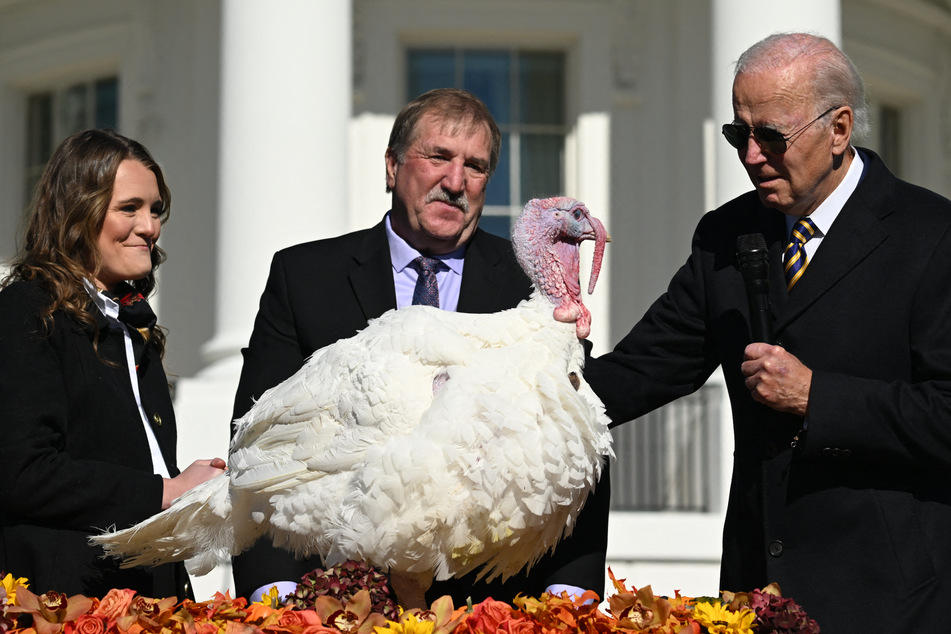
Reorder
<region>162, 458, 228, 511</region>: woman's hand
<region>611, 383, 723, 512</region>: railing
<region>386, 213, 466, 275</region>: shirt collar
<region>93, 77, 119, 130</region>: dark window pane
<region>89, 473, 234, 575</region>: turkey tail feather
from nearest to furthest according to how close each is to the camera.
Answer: <region>89, 473, 234, 575</region>: turkey tail feather
<region>162, 458, 228, 511</region>: woman's hand
<region>386, 213, 466, 275</region>: shirt collar
<region>611, 383, 723, 512</region>: railing
<region>93, 77, 119, 130</region>: dark window pane

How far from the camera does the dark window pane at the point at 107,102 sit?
494 inches

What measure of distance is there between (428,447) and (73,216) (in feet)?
4.86

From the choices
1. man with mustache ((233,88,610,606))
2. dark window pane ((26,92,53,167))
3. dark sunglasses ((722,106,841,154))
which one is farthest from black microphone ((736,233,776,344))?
dark window pane ((26,92,53,167))

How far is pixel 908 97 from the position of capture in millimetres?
12836

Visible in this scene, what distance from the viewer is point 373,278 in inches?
167

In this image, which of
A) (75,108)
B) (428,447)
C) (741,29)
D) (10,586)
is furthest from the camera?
(75,108)

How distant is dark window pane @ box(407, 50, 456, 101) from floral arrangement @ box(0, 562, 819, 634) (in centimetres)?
925

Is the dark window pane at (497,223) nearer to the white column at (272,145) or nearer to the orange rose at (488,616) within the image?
the white column at (272,145)

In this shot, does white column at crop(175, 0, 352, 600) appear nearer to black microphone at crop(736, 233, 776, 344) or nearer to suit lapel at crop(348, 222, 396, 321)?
suit lapel at crop(348, 222, 396, 321)

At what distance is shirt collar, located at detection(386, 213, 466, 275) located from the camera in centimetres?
429

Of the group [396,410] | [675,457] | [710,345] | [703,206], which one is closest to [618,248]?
[703,206]

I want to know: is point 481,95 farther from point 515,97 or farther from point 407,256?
point 407,256

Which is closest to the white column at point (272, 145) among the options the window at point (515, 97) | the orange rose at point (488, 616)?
the window at point (515, 97)

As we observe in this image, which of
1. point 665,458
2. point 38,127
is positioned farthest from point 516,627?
point 38,127
